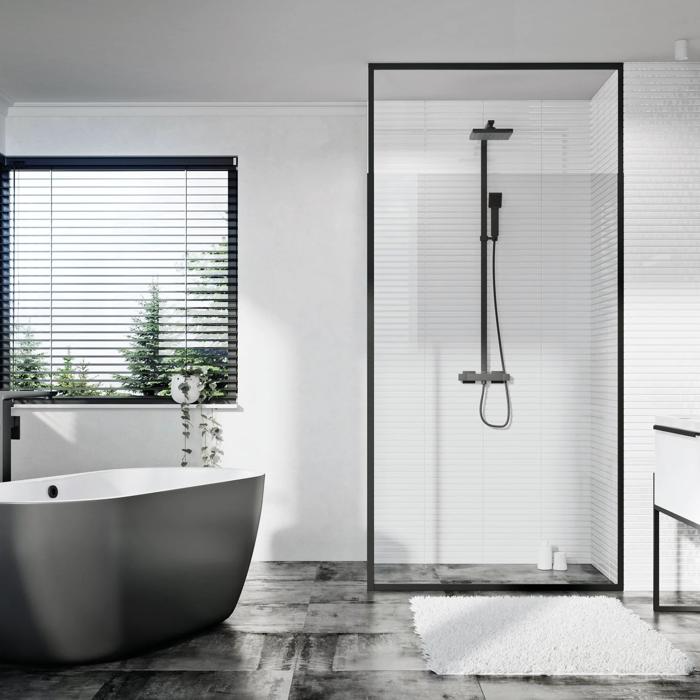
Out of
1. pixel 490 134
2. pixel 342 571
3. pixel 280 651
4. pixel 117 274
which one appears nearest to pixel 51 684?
pixel 280 651

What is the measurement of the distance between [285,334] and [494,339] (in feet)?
4.58

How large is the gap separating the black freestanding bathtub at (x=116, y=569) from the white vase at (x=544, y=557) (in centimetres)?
148

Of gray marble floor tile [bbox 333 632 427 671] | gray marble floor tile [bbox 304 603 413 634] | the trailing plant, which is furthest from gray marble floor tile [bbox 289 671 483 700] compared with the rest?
the trailing plant

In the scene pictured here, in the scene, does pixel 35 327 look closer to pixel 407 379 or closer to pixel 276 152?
pixel 276 152

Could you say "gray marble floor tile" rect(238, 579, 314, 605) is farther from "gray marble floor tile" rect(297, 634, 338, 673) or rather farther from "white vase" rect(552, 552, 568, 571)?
"white vase" rect(552, 552, 568, 571)

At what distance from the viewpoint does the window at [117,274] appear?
4621mm

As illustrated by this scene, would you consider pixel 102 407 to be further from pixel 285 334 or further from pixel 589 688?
pixel 589 688

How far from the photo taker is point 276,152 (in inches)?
181

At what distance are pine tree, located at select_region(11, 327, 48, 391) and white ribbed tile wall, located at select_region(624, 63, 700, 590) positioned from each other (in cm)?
343

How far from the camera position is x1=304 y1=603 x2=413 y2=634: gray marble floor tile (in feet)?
11.0

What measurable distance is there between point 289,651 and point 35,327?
267 cm

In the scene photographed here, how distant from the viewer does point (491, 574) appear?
12.4ft

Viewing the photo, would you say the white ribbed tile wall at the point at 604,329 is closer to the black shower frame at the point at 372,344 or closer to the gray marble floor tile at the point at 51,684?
the black shower frame at the point at 372,344

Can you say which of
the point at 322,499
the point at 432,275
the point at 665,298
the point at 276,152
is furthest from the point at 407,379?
the point at 276,152
